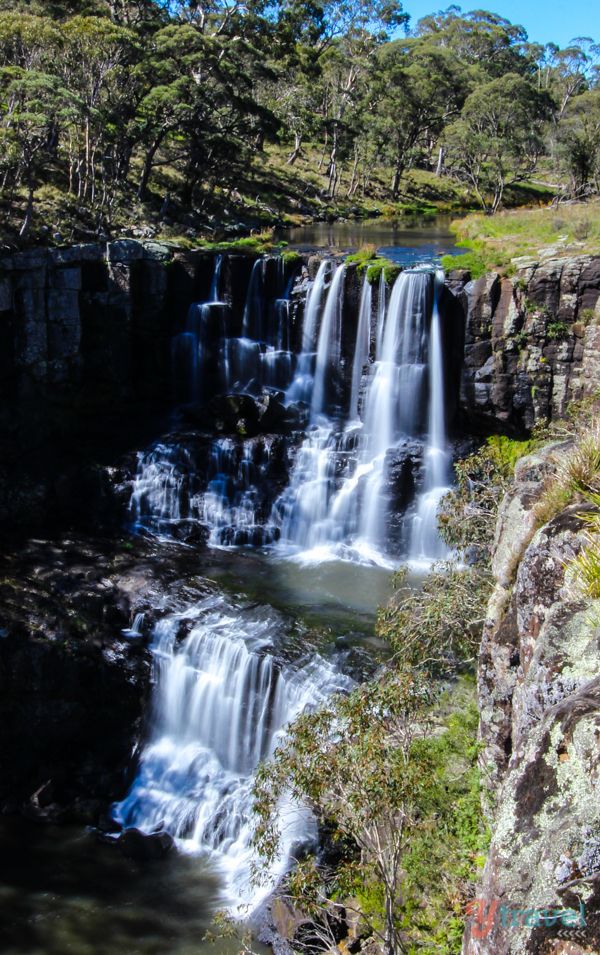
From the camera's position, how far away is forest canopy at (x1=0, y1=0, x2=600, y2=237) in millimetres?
35094

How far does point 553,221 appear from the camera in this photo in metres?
36.9

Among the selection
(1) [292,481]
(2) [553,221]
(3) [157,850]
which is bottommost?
(3) [157,850]

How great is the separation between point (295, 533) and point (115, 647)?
27.8 ft

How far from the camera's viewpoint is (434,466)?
27.3 meters

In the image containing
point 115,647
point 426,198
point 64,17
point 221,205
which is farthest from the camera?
point 426,198

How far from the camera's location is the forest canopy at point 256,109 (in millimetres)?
35094

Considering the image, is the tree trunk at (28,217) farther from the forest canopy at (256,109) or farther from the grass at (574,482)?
the grass at (574,482)

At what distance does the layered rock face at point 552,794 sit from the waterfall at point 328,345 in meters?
21.9

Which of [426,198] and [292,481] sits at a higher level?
[426,198]

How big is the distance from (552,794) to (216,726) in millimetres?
14908

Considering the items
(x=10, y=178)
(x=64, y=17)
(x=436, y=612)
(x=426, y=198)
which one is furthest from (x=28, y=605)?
(x=426, y=198)

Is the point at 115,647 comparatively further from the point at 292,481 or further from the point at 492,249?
the point at 492,249

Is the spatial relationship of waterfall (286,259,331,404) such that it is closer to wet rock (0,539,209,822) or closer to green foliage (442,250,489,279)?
green foliage (442,250,489,279)

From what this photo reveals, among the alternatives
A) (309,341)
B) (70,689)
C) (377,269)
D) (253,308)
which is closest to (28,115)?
Answer: (253,308)
